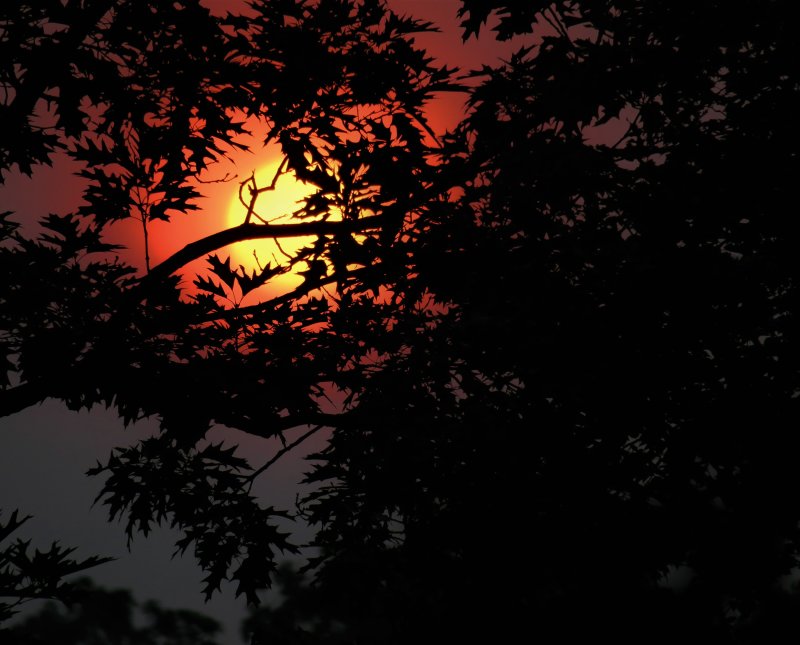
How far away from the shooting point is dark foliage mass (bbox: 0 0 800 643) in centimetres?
388

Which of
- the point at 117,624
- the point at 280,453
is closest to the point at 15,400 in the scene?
the point at 280,453

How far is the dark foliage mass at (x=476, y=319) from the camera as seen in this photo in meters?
3.88

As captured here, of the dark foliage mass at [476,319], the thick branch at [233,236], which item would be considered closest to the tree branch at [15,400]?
the dark foliage mass at [476,319]

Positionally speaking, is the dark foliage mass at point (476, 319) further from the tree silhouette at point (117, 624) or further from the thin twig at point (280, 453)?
the tree silhouette at point (117, 624)

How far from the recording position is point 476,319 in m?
4.20

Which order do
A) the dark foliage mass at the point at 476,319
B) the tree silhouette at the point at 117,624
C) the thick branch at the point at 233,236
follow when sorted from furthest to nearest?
1. the tree silhouette at the point at 117,624
2. the thick branch at the point at 233,236
3. the dark foliage mass at the point at 476,319

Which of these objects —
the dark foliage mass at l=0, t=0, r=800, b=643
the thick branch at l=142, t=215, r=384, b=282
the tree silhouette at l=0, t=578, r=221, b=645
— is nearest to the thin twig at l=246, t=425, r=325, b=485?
the dark foliage mass at l=0, t=0, r=800, b=643

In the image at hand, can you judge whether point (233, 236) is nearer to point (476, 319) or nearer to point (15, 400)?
point (15, 400)

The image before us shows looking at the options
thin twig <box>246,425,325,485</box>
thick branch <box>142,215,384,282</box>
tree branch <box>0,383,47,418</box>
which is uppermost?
thick branch <box>142,215,384,282</box>

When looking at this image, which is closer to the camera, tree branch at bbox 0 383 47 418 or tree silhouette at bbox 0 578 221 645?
tree branch at bbox 0 383 47 418

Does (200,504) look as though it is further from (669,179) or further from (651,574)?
(669,179)

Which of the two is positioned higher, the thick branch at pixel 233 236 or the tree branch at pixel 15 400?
the thick branch at pixel 233 236

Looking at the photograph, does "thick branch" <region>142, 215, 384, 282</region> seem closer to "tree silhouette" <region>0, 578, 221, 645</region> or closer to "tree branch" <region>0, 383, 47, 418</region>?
"tree branch" <region>0, 383, 47, 418</region>

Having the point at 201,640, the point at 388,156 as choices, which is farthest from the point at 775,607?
the point at 201,640
